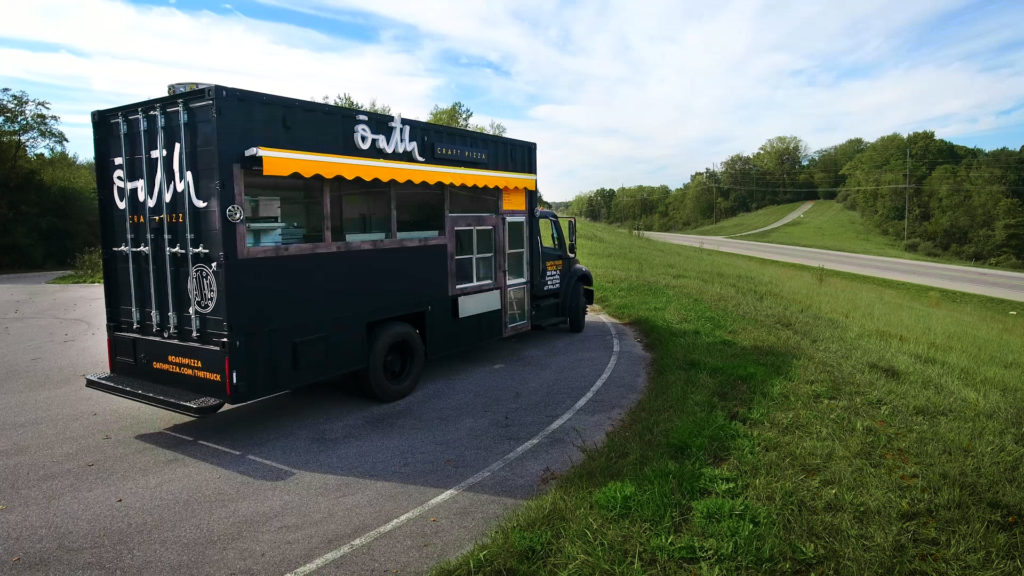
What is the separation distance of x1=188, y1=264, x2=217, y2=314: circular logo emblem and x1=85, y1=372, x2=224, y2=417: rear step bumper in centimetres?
91

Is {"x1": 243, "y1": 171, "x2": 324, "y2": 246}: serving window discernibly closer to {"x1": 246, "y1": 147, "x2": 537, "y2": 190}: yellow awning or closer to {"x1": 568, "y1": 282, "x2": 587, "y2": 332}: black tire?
{"x1": 246, "y1": 147, "x2": 537, "y2": 190}: yellow awning

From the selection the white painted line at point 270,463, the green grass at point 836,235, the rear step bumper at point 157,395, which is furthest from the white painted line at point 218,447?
the green grass at point 836,235

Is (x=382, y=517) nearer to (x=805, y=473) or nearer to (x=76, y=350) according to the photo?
(x=805, y=473)

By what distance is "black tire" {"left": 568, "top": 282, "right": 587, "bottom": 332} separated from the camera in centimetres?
1193

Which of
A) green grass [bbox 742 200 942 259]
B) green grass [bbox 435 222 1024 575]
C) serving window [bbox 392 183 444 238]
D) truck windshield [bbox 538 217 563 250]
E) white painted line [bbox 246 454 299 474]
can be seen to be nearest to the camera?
green grass [bbox 435 222 1024 575]

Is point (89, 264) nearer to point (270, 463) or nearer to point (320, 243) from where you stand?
point (320, 243)

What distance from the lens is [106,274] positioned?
7039mm

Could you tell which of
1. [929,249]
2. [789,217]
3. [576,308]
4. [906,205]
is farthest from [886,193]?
[576,308]

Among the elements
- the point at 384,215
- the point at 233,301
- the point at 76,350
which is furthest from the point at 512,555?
the point at 76,350

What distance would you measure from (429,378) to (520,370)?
4.75 ft

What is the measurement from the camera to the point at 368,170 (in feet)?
23.2

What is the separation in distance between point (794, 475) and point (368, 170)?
545 centimetres

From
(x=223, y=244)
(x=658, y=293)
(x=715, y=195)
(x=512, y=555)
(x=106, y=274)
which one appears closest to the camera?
(x=512, y=555)

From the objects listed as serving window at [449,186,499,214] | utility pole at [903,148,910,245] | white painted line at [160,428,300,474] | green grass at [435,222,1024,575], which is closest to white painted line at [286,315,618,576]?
green grass at [435,222,1024,575]
